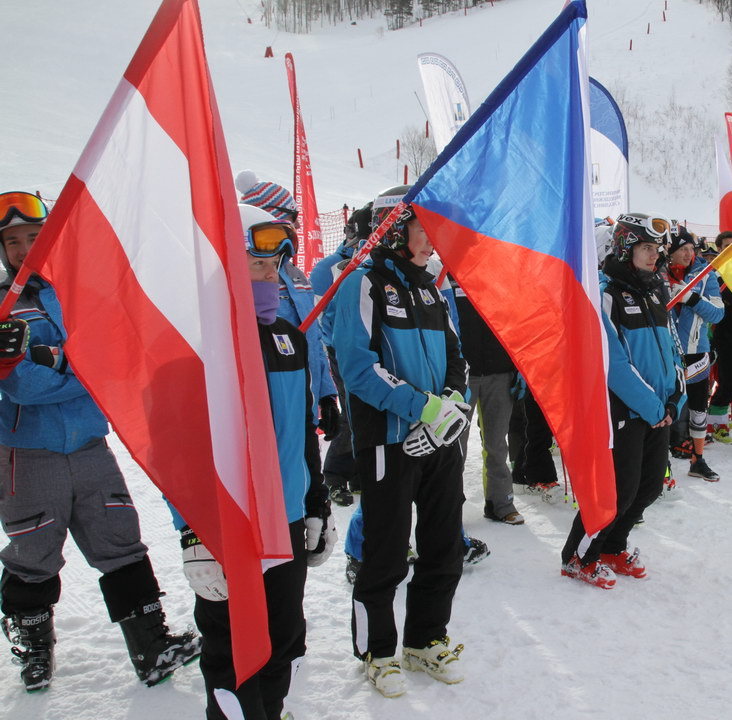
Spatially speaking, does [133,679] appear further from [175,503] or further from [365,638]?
[175,503]

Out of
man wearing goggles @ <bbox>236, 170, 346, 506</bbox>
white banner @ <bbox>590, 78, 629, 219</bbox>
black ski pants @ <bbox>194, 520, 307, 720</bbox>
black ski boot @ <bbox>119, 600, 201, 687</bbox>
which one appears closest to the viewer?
black ski pants @ <bbox>194, 520, 307, 720</bbox>

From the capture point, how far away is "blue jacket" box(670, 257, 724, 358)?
5594 millimetres

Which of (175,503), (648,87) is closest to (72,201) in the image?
(175,503)

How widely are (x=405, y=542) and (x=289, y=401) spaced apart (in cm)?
101

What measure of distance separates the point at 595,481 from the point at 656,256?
185cm

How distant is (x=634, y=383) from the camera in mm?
3615

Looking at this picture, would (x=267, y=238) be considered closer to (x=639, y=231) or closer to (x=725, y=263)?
(x=639, y=231)

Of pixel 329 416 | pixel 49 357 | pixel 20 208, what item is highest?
pixel 20 208

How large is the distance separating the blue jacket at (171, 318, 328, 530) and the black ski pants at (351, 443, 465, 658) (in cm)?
49

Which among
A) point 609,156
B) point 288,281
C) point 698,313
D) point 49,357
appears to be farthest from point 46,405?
point 609,156

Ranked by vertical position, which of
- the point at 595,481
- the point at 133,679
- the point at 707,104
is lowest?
the point at 133,679

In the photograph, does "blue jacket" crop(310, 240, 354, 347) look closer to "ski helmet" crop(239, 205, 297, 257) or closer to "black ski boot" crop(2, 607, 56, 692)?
"ski helmet" crop(239, 205, 297, 257)

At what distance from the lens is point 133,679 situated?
3078mm

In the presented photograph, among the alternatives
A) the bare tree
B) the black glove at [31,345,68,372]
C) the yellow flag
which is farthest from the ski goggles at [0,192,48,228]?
the bare tree
